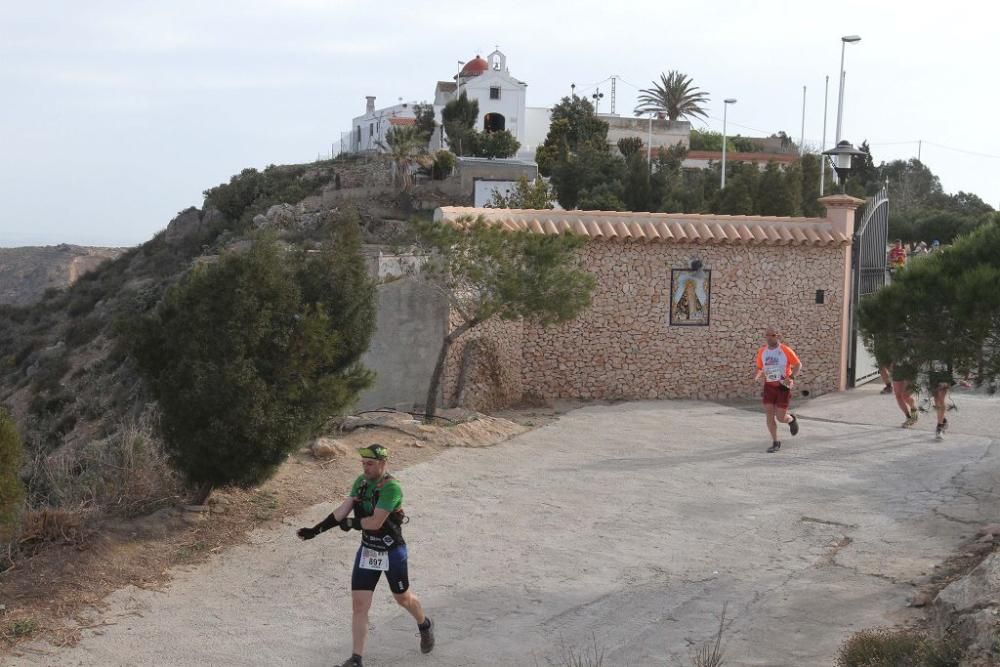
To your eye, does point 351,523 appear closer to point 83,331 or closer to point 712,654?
point 712,654

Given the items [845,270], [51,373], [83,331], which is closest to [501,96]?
[83,331]

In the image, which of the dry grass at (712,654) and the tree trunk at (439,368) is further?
the tree trunk at (439,368)

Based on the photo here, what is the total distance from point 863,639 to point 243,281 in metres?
6.18

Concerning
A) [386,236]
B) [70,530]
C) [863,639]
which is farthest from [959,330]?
[386,236]

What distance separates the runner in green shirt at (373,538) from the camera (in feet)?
23.4

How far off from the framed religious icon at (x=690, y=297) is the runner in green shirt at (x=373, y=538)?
11927 millimetres

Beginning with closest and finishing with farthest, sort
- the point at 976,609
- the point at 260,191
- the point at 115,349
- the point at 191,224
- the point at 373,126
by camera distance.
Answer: the point at 976,609 < the point at 115,349 < the point at 191,224 < the point at 260,191 < the point at 373,126

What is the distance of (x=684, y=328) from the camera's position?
1870 cm

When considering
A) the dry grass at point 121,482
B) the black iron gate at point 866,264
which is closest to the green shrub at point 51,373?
the black iron gate at point 866,264

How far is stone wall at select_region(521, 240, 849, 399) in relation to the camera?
1825 centimetres

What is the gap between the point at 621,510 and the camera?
11180 mm

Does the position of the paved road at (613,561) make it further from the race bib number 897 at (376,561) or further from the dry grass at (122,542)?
the race bib number 897 at (376,561)

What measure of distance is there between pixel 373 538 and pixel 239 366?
10.8 feet

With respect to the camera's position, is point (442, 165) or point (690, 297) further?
point (442, 165)
